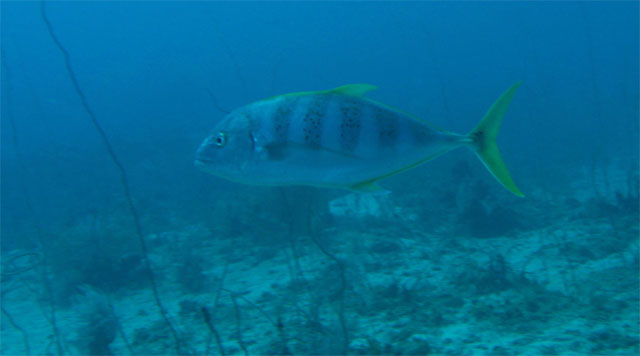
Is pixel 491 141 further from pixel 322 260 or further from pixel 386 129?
pixel 322 260

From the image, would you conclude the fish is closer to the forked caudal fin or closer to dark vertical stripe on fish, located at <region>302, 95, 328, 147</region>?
dark vertical stripe on fish, located at <region>302, 95, 328, 147</region>

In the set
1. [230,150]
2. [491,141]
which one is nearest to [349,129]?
[230,150]

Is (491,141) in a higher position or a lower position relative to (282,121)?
lower

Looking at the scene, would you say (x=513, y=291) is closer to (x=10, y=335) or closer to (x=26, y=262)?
(x=10, y=335)

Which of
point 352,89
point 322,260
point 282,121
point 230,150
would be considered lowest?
point 322,260

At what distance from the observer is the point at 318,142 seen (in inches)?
54.8

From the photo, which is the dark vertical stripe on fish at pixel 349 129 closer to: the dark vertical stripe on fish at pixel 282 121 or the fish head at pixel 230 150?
the dark vertical stripe on fish at pixel 282 121

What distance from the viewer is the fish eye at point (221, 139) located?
145 cm

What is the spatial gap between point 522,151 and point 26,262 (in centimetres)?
1561

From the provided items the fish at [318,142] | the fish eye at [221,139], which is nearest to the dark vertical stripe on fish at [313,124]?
the fish at [318,142]

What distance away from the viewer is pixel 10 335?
387cm

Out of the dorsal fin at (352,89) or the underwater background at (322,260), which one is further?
the underwater background at (322,260)

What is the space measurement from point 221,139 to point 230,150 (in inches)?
2.9

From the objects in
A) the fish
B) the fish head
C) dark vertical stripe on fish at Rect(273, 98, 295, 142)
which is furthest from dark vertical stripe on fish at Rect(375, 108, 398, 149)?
the fish head
